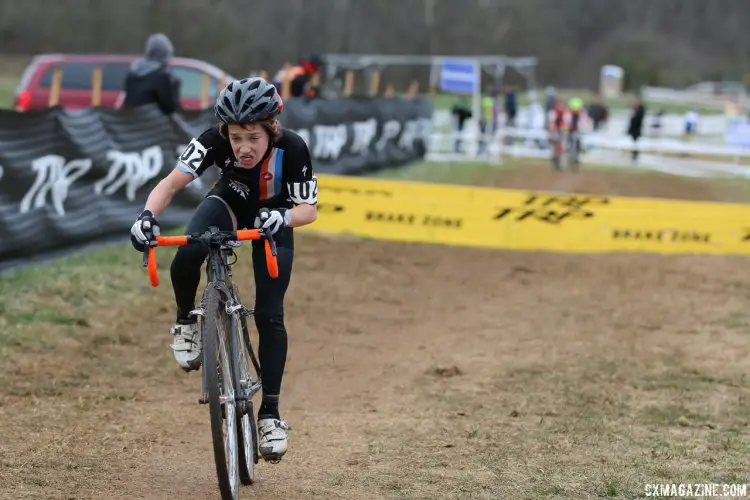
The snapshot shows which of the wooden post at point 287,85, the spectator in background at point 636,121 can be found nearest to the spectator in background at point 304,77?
the wooden post at point 287,85

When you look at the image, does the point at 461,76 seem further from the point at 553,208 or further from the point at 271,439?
the point at 271,439

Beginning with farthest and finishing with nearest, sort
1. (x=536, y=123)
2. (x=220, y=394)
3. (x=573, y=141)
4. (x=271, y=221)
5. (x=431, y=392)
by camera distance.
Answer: (x=536, y=123) < (x=573, y=141) < (x=431, y=392) < (x=271, y=221) < (x=220, y=394)

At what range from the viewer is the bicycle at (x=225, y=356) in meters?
4.73

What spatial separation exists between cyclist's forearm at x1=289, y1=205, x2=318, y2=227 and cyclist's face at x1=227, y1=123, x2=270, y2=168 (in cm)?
32

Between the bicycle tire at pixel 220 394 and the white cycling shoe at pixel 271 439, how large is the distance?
145 millimetres

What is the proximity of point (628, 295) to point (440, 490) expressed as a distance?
6.41 meters

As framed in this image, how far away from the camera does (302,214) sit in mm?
5379

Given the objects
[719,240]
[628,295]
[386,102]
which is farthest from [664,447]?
[386,102]

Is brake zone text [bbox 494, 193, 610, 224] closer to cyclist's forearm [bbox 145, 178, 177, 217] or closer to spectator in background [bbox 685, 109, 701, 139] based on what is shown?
cyclist's forearm [bbox 145, 178, 177, 217]

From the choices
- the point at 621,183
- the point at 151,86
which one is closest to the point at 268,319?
the point at 151,86

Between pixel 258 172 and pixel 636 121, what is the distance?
2764 cm

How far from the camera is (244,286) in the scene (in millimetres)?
11328

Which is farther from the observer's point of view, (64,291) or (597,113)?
(597,113)

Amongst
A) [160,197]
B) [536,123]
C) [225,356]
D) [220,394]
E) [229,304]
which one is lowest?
[536,123]
